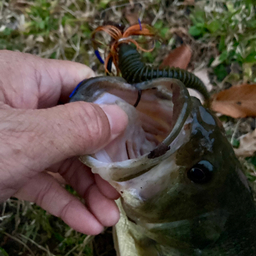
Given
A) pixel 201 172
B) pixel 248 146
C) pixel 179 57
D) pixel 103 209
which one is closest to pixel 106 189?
pixel 103 209

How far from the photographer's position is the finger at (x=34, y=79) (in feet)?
5.26

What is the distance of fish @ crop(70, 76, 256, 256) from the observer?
135 centimetres

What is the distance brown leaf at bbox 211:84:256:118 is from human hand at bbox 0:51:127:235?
1360mm

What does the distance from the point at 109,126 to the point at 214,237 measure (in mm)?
863

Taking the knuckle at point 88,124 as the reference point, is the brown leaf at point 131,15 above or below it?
above

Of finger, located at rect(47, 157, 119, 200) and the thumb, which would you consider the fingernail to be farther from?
finger, located at rect(47, 157, 119, 200)

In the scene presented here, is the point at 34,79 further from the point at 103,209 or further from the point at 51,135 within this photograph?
the point at 103,209

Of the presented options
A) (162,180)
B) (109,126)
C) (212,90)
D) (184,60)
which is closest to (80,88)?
(109,126)

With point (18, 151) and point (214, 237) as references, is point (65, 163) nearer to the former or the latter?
point (18, 151)

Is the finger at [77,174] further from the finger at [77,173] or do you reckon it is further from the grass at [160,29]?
the grass at [160,29]

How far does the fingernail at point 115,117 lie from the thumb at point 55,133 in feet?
0.15

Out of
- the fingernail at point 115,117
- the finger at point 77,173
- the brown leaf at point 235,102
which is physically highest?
the fingernail at point 115,117

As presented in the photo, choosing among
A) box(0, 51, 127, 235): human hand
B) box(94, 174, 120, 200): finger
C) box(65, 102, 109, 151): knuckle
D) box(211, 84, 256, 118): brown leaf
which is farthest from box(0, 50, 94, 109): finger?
box(211, 84, 256, 118): brown leaf

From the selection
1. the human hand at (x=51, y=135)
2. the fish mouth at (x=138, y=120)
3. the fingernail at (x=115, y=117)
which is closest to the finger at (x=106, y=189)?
the human hand at (x=51, y=135)
